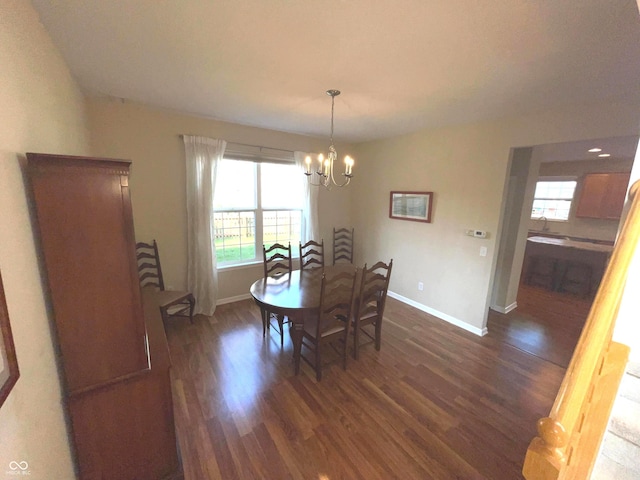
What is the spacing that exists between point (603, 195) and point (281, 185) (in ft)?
20.3

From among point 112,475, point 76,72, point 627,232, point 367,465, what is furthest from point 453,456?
point 76,72

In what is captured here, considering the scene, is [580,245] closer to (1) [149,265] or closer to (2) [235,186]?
(2) [235,186]

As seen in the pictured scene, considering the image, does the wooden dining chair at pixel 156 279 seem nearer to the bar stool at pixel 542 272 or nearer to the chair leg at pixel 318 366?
the chair leg at pixel 318 366

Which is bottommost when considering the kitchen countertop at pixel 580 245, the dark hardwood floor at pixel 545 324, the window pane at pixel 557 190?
the dark hardwood floor at pixel 545 324

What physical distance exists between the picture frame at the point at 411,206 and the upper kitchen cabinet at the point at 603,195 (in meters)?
4.10

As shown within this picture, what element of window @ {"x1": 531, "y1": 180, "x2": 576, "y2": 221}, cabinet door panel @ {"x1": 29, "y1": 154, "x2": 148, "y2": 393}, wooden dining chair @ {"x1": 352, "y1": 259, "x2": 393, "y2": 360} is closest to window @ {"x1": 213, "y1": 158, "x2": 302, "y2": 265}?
wooden dining chair @ {"x1": 352, "y1": 259, "x2": 393, "y2": 360}

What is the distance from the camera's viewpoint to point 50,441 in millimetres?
1017

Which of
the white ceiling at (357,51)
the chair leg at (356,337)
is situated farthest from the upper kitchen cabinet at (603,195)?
the chair leg at (356,337)

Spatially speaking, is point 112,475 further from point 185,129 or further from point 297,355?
point 185,129

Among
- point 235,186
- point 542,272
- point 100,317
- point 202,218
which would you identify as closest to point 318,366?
point 100,317

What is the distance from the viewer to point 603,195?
15.6 ft

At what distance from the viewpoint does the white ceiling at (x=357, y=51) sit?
1.20 meters

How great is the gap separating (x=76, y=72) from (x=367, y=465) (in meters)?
3.54

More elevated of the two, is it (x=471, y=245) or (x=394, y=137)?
(x=394, y=137)
